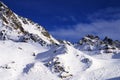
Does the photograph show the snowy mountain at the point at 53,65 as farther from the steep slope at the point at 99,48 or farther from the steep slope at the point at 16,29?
the steep slope at the point at 16,29

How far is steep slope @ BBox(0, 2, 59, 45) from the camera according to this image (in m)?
103

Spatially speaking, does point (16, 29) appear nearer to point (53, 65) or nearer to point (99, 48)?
point (99, 48)

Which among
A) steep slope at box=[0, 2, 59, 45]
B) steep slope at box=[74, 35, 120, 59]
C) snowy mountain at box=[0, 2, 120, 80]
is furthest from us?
steep slope at box=[0, 2, 59, 45]

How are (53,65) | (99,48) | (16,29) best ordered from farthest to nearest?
(16,29), (99,48), (53,65)

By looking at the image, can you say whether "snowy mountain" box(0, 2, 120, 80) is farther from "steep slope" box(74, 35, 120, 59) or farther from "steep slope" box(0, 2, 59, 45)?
"steep slope" box(0, 2, 59, 45)

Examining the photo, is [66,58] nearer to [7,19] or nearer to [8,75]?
[8,75]

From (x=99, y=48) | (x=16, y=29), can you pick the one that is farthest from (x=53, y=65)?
(x=16, y=29)

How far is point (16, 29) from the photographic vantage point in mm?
116625

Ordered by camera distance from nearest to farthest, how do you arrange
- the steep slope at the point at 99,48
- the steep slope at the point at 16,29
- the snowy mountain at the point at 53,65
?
the snowy mountain at the point at 53,65, the steep slope at the point at 99,48, the steep slope at the point at 16,29

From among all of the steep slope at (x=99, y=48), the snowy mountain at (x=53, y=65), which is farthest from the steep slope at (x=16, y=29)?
the snowy mountain at (x=53, y=65)

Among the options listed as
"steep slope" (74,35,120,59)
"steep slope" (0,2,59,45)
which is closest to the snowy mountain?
"steep slope" (74,35,120,59)

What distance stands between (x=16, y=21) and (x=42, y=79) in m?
73.4

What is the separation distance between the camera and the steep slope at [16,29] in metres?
103

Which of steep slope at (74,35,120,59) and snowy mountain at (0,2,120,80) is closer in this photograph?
snowy mountain at (0,2,120,80)
